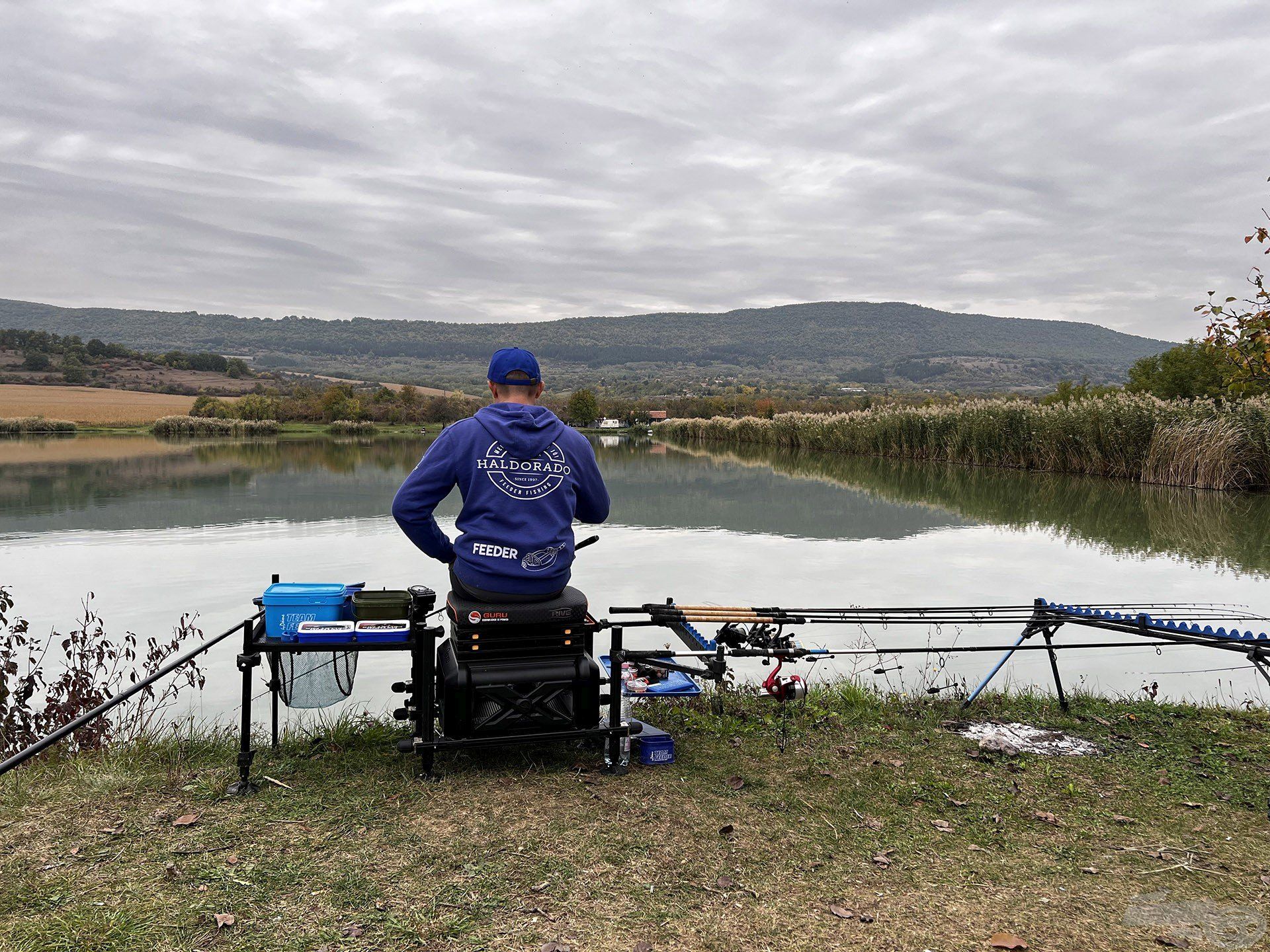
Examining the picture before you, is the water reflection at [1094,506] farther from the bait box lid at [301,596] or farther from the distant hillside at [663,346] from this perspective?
the distant hillside at [663,346]

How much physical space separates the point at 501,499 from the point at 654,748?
4.76 feet

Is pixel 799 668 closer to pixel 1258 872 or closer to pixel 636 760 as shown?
pixel 636 760

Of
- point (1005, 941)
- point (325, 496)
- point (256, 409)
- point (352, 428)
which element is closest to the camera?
point (1005, 941)

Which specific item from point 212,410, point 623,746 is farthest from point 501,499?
point 212,410

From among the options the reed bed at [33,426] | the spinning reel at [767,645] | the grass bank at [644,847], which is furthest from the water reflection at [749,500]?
the reed bed at [33,426]

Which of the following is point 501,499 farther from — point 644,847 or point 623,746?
point 644,847

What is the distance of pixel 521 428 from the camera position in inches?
160

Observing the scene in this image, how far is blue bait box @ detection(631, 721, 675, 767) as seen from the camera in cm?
431

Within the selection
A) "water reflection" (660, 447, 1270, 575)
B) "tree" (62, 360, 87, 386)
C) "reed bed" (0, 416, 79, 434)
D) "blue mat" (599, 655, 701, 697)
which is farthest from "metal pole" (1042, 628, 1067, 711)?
"tree" (62, 360, 87, 386)

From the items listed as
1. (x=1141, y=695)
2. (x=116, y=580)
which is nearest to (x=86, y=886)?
(x=1141, y=695)

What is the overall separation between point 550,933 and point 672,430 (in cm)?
5032

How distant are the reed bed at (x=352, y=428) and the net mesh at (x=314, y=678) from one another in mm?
50338

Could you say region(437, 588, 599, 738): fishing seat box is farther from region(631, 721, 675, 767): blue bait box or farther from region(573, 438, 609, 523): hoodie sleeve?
region(573, 438, 609, 523): hoodie sleeve

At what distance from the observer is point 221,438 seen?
1818 inches
